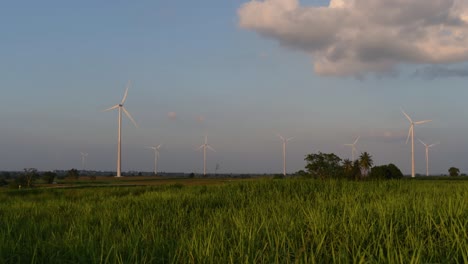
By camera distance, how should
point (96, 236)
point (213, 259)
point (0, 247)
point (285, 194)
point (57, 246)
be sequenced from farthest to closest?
point (285, 194)
point (96, 236)
point (57, 246)
point (0, 247)
point (213, 259)

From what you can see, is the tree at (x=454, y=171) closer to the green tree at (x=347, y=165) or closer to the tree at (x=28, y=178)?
the green tree at (x=347, y=165)

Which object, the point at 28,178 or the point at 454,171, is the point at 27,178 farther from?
the point at 454,171

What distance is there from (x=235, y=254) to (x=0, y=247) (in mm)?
4862

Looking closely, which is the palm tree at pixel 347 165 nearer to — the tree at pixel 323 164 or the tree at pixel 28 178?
the tree at pixel 323 164

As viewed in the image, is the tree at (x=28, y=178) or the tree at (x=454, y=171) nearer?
the tree at (x=28, y=178)

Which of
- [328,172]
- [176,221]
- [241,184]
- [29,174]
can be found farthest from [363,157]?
[176,221]

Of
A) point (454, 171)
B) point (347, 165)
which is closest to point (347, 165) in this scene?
point (347, 165)

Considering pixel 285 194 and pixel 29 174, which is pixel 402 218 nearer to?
pixel 285 194

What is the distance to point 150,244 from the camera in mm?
8914

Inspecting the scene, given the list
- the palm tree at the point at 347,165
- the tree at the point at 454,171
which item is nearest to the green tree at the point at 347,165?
the palm tree at the point at 347,165

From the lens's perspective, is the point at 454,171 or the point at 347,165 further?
the point at 454,171

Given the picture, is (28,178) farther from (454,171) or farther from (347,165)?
(454,171)

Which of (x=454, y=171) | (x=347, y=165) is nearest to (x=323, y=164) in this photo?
(x=347, y=165)

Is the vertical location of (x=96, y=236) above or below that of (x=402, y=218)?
below
